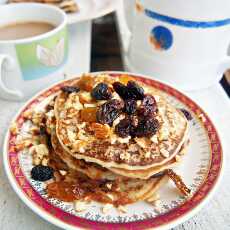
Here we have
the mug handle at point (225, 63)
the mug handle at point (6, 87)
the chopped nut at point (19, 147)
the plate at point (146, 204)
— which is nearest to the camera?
the plate at point (146, 204)

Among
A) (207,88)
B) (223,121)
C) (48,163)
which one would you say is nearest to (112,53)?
(207,88)

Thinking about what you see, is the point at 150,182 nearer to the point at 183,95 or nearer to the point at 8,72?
the point at 183,95

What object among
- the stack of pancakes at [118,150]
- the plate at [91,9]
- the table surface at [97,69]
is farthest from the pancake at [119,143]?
the plate at [91,9]

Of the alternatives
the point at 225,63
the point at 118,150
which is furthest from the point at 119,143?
the point at 225,63

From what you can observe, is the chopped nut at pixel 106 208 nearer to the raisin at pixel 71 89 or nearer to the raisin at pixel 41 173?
the raisin at pixel 41 173

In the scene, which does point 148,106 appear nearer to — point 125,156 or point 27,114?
point 125,156

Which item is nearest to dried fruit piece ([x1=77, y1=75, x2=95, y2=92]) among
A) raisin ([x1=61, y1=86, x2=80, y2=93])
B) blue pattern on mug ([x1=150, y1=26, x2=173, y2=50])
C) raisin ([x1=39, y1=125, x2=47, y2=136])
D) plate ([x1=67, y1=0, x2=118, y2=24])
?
raisin ([x1=61, y1=86, x2=80, y2=93])
